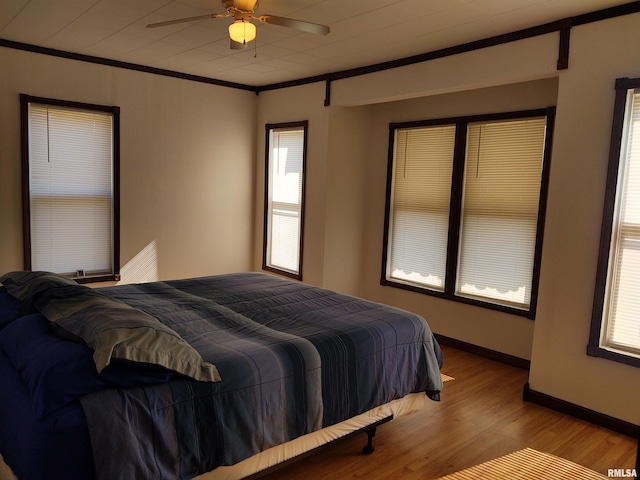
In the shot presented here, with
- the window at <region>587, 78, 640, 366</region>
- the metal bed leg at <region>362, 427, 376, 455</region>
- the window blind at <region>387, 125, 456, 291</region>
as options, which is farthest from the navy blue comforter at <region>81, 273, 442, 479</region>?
the window blind at <region>387, 125, 456, 291</region>

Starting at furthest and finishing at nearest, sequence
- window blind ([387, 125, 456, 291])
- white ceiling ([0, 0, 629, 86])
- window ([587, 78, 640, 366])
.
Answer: window blind ([387, 125, 456, 291]) < white ceiling ([0, 0, 629, 86]) < window ([587, 78, 640, 366])

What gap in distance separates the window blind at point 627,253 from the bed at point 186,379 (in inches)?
46.6

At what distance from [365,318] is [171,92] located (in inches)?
138

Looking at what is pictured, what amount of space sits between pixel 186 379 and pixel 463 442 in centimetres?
182

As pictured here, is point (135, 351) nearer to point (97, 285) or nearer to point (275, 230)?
point (97, 285)

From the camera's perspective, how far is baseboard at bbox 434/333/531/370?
4.13 m

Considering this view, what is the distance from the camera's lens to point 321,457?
2676mm

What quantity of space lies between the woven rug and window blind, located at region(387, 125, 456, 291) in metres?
2.15

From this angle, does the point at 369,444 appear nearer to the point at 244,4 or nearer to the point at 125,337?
the point at 125,337

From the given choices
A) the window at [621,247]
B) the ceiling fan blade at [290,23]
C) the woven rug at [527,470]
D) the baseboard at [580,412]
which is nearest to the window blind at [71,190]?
the ceiling fan blade at [290,23]

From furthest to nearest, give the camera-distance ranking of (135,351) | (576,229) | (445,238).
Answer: (445,238) < (576,229) < (135,351)

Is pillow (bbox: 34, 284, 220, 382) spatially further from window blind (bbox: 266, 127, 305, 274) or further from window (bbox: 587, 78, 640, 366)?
window blind (bbox: 266, 127, 305, 274)

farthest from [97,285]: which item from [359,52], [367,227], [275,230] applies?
[359,52]

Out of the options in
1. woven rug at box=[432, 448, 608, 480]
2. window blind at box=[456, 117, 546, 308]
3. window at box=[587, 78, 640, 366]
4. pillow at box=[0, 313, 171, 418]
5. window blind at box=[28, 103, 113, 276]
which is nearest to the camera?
pillow at box=[0, 313, 171, 418]
